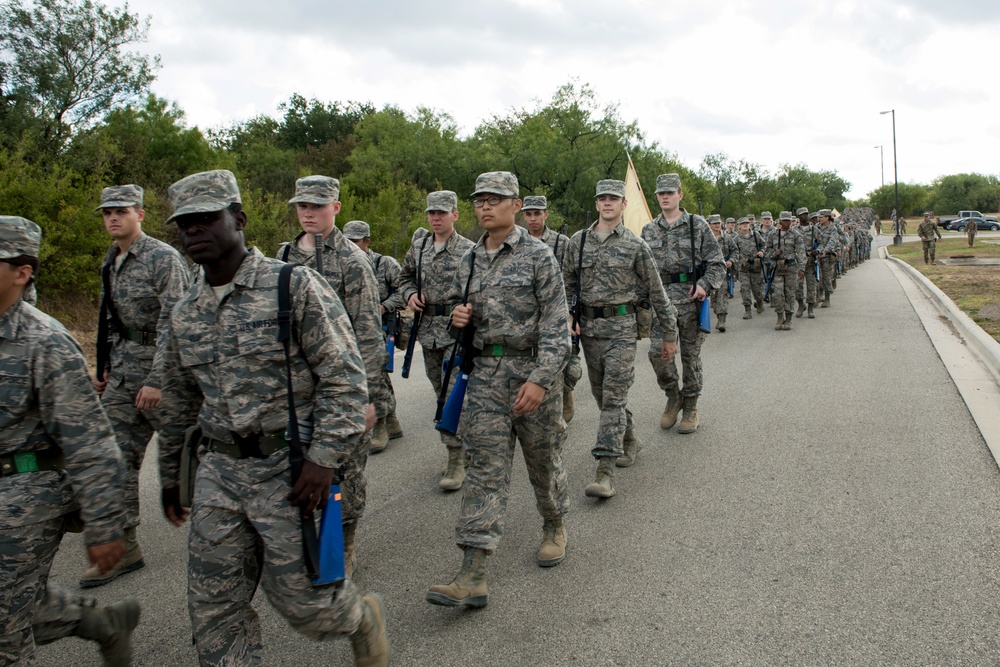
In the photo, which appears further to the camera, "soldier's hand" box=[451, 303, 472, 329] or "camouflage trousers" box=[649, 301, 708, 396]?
"camouflage trousers" box=[649, 301, 708, 396]

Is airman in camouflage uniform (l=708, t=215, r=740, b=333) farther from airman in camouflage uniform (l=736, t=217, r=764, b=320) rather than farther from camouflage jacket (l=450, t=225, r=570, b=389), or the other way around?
camouflage jacket (l=450, t=225, r=570, b=389)

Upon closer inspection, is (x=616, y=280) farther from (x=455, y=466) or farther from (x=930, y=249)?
(x=930, y=249)

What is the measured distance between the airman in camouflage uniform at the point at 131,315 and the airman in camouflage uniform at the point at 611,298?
2747 mm

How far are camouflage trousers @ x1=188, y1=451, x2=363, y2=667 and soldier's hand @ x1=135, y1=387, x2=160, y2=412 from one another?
56cm

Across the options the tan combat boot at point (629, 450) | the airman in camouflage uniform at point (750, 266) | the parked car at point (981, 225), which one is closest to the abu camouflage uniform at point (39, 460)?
the tan combat boot at point (629, 450)

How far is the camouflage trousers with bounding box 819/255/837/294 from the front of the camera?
60.4 ft

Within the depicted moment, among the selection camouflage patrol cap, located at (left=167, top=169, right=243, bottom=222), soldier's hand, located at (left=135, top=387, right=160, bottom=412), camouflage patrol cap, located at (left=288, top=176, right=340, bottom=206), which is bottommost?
soldier's hand, located at (left=135, top=387, right=160, bottom=412)

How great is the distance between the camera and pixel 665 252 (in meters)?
7.92

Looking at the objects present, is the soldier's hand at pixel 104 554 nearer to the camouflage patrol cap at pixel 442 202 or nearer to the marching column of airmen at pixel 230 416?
the marching column of airmen at pixel 230 416

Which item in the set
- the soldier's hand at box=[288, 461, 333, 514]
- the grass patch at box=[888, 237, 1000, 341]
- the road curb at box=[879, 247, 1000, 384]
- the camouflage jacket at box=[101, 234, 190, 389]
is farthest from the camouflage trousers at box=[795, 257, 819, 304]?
the soldier's hand at box=[288, 461, 333, 514]

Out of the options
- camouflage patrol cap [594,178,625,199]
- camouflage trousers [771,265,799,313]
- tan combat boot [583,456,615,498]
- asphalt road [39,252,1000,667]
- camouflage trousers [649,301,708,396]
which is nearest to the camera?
asphalt road [39,252,1000,667]

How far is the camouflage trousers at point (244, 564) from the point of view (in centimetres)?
280

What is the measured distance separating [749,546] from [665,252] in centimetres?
378

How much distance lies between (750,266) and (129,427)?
14.3 metres
